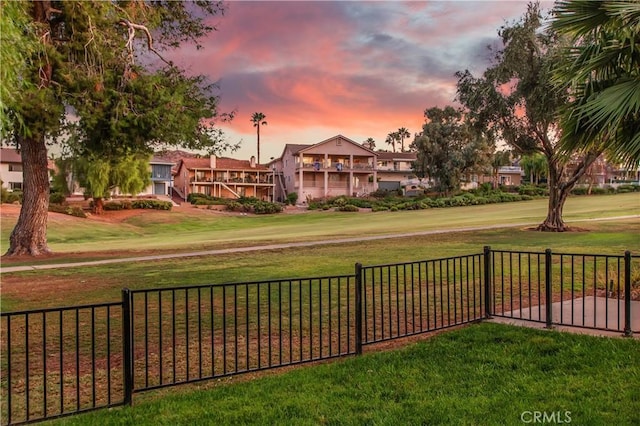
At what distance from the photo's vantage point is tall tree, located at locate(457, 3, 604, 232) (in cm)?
2408

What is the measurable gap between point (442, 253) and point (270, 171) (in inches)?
2565

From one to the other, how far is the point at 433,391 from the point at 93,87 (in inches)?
625

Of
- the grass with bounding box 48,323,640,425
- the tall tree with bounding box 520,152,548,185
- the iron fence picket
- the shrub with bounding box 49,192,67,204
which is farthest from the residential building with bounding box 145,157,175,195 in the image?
the grass with bounding box 48,323,640,425

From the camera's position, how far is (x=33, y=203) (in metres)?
19.5

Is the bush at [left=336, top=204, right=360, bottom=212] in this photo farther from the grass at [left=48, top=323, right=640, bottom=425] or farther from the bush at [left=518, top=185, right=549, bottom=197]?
the grass at [left=48, top=323, right=640, bottom=425]

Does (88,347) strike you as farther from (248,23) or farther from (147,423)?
(248,23)

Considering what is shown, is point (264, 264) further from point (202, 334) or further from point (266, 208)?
point (266, 208)

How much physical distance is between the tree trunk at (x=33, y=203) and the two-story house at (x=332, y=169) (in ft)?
164

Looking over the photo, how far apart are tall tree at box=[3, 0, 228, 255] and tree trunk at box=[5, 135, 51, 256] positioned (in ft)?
0.11

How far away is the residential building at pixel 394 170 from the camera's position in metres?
82.1

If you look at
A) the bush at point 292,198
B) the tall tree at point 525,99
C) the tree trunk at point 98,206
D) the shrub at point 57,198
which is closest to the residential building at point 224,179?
the bush at point 292,198

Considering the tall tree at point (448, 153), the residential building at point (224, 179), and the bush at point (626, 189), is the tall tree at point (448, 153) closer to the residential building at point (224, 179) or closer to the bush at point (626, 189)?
the bush at point (626, 189)

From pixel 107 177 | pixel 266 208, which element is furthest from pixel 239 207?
pixel 107 177

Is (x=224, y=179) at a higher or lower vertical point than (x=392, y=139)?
lower
